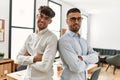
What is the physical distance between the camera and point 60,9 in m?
6.56

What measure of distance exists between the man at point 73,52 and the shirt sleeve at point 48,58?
12cm

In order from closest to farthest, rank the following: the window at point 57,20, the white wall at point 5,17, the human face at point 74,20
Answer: the human face at point 74,20
the white wall at point 5,17
the window at point 57,20

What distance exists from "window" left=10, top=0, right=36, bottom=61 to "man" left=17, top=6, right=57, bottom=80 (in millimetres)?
3049

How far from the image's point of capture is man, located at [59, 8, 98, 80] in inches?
62.9

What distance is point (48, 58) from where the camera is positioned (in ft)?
4.90

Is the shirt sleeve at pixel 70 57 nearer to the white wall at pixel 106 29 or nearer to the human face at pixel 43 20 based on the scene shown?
the human face at pixel 43 20

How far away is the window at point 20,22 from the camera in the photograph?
4.52 metres

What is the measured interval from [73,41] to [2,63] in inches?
103

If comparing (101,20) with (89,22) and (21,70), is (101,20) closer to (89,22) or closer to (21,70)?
(89,22)

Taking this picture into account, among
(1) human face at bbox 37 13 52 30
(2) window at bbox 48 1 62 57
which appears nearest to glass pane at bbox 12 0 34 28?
(2) window at bbox 48 1 62 57

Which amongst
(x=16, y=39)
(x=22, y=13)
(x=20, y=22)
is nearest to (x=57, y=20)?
(x=22, y=13)

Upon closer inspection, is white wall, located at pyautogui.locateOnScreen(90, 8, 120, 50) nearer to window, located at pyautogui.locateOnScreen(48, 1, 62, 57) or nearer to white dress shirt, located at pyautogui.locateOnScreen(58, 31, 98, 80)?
window, located at pyautogui.locateOnScreen(48, 1, 62, 57)

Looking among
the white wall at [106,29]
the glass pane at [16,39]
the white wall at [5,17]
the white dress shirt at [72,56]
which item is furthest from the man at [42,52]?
the white wall at [106,29]

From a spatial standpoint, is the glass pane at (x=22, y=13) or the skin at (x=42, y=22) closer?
the skin at (x=42, y=22)
